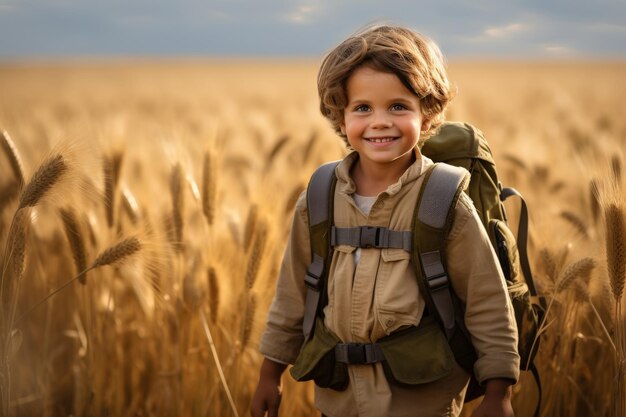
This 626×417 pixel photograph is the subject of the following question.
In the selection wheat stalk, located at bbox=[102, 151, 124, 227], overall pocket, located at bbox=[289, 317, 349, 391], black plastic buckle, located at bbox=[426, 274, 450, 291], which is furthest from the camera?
wheat stalk, located at bbox=[102, 151, 124, 227]

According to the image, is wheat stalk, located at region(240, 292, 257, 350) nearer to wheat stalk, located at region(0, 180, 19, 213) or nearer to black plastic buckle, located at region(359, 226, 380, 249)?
black plastic buckle, located at region(359, 226, 380, 249)

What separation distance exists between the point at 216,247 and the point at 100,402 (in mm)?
798

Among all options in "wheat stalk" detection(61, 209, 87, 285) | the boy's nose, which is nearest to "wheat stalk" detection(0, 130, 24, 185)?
"wheat stalk" detection(61, 209, 87, 285)

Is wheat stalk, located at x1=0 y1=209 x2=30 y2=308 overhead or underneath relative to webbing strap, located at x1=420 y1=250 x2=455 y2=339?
overhead

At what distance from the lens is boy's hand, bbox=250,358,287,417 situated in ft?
7.00

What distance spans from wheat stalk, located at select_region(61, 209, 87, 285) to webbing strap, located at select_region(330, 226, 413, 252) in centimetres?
114

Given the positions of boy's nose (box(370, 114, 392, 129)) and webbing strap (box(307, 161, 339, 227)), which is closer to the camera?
boy's nose (box(370, 114, 392, 129))

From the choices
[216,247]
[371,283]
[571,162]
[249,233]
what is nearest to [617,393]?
[371,283]

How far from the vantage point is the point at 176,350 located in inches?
114

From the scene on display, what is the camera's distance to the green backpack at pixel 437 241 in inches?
73.0

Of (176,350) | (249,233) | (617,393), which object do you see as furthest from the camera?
(176,350)

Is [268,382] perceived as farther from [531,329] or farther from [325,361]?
[531,329]

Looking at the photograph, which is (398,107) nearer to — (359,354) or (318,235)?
(318,235)

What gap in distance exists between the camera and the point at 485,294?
1.87m
